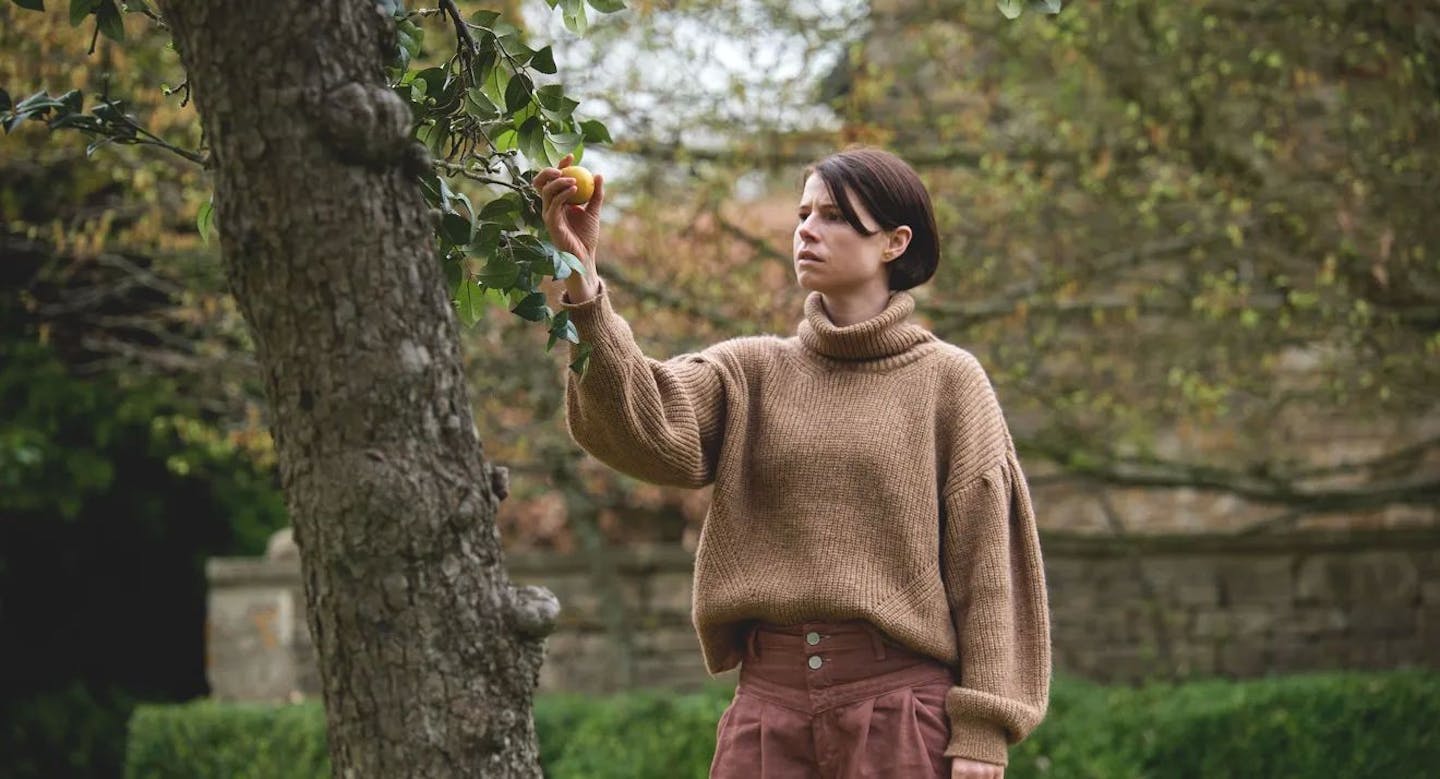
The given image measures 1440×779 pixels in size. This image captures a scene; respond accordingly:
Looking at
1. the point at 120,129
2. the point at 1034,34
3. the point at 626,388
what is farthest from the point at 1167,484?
the point at 120,129

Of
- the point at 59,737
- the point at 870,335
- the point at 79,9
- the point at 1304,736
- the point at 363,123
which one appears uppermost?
the point at 79,9

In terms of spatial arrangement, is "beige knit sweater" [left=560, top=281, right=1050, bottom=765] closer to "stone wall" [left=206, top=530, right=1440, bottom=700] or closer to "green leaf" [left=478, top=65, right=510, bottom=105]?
"green leaf" [left=478, top=65, right=510, bottom=105]

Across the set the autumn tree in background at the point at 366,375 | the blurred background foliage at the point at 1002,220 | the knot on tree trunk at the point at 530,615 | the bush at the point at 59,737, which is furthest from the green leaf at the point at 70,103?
the bush at the point at 59,737

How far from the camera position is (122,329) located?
8836 mm

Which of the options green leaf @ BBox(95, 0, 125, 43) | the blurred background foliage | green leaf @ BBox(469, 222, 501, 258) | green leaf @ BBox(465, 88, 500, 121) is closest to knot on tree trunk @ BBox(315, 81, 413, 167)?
green leaf @ BBox(469, 222, 501, 258)

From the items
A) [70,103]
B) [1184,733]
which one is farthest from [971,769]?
[1184,733]

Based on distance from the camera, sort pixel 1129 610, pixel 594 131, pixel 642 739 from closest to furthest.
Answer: pixel 594 131 → pixel 642 739 → pixel 1129 610

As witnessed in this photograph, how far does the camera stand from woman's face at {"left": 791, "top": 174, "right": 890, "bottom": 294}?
271 cm

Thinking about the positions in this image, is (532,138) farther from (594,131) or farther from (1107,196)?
(1107,196)

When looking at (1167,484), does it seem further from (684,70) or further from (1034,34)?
(684,70)

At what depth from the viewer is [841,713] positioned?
2.55 metres

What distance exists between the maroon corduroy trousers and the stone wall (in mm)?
5407

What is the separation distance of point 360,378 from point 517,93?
1.72 ft

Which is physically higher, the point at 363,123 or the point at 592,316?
the point at 363,123
